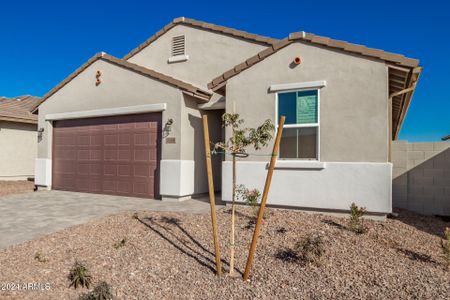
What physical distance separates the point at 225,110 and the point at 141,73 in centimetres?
349

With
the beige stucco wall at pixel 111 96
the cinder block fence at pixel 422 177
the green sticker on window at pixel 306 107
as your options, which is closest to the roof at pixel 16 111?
the beige stucco wall at pixel 111 96

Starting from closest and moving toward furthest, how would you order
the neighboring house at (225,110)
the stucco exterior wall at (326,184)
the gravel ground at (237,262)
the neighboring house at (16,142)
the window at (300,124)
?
the gravel ground at (237,262) → the stucco exterior wall at (326,184) → the neighboring house at (225,110) → the window at (300,124) → the neighboring house at (16,142)

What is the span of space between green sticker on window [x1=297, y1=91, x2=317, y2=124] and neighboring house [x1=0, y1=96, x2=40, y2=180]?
13927 mm

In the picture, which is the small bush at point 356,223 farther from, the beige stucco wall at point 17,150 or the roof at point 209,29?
the beige stucco wall at point 17,150

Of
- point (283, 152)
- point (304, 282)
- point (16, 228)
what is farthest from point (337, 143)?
point (16, 228)

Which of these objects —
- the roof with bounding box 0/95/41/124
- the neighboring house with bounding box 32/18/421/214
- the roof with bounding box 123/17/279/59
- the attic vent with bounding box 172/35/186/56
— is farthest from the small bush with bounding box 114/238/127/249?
the roof with bounding box 0/95/41/124

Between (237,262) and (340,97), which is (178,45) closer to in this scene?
(340,97)

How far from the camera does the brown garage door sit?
1023cm

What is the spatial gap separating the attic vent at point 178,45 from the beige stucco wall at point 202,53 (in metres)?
0.16

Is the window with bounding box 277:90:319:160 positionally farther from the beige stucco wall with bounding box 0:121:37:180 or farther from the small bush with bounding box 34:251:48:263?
the beige stucco wall with bounding box 0:121:37:180

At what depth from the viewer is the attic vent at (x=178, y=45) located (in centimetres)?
1191

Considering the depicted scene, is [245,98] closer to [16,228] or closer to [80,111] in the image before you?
[16,228]

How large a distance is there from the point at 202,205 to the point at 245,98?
3242mm

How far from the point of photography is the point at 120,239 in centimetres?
567
